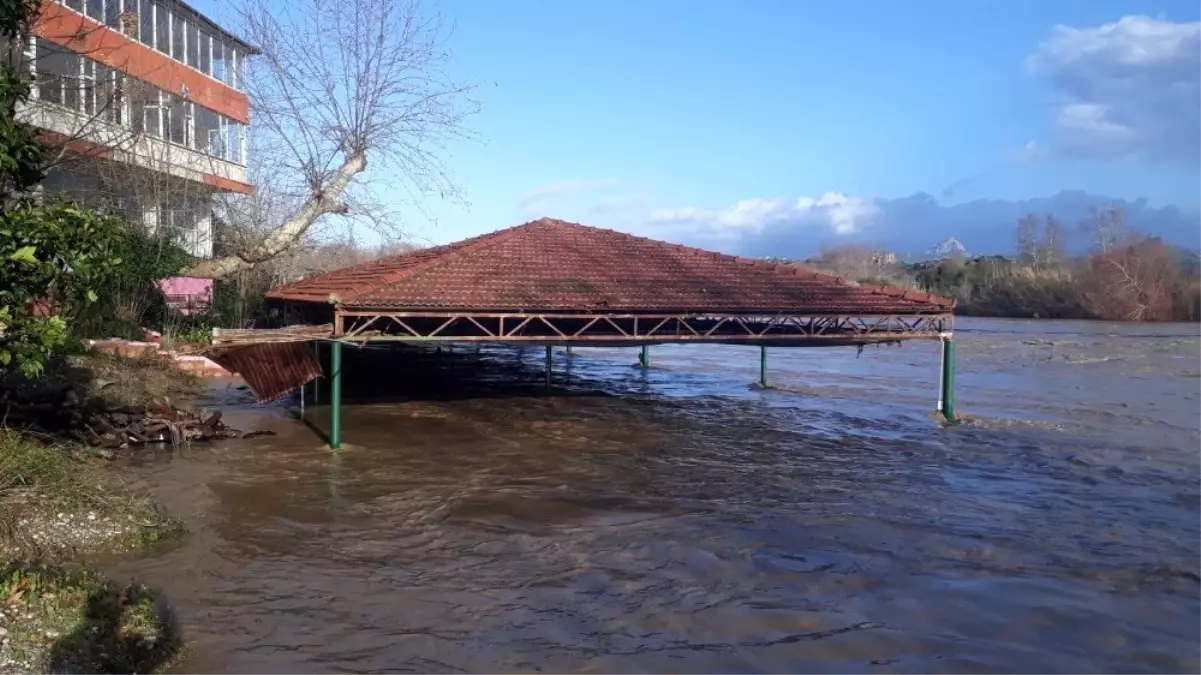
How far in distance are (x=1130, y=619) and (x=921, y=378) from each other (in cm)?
2144

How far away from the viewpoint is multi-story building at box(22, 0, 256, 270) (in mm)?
16219

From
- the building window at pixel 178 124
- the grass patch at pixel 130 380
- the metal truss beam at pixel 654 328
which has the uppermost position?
the building window at pixel 178 124

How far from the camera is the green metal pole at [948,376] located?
16.7m

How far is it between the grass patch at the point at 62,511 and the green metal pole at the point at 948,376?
43.3 ft

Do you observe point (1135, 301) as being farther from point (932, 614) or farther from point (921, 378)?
point (932, 614)

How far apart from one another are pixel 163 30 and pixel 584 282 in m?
15.9

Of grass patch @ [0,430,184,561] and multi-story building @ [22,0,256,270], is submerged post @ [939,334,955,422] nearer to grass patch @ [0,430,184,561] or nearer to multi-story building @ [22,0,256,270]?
grass patch @ [0,430,184,561]

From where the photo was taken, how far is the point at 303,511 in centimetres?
1029

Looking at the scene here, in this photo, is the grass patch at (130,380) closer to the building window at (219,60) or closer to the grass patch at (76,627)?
the grass patch at (76,627)

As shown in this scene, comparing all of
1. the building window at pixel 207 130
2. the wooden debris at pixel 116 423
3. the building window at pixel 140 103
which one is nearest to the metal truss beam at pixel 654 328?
the wooden debris at pixel 116 423

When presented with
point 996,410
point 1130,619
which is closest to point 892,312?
point 996,410

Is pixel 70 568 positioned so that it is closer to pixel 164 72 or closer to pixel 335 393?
pixel 335 393

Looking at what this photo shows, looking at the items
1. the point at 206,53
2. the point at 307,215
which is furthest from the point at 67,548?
the point at 206,53

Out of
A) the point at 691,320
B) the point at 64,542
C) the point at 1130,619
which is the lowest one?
the point at 1130,619
